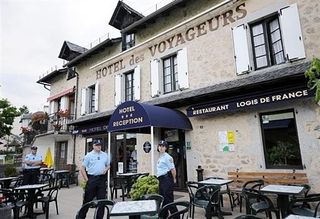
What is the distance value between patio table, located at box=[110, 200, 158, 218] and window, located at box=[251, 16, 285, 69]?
226 inches

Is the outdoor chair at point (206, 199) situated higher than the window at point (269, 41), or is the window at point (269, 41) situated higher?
the window at point (269, 41)

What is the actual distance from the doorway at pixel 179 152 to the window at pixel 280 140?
9.95ft

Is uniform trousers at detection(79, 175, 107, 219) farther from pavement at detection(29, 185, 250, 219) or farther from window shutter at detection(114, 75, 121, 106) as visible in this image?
window shutter at detection(114, 75, 121, 106)

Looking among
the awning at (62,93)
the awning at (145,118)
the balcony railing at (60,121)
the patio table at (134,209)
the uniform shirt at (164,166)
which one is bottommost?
the patio table at (134,209)

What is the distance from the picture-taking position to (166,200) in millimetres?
5047

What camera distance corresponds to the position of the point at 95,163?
5.43m

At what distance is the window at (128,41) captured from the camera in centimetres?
1184

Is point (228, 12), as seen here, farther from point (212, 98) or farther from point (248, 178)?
point (248, 178)

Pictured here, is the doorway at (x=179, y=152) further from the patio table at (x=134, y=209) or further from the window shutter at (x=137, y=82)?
the patio table at (x=134, y=209)

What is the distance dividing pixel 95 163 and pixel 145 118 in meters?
2.29

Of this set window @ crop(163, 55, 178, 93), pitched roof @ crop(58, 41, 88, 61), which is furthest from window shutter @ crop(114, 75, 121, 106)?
pitched roof @ crop(58, 41, 88, 61)

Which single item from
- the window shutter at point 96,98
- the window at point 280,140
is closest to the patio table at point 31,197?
the window at point 280,140

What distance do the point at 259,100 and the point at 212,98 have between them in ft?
5.12

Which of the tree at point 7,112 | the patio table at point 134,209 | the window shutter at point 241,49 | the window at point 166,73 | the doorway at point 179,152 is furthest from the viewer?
the tree at point 7,112
